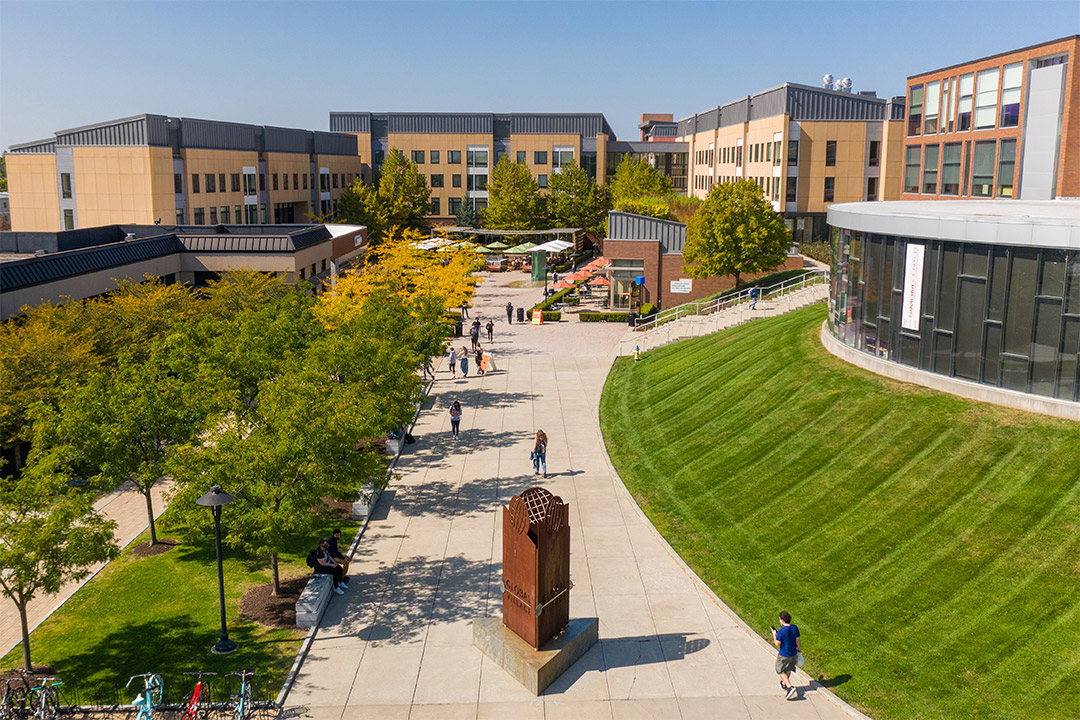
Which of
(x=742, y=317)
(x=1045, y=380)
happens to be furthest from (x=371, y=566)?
(x=742, y=317)

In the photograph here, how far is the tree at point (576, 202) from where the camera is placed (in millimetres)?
96375

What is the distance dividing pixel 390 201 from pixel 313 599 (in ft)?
270

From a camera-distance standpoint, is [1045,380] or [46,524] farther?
[1045,380]

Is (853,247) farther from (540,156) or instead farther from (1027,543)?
(540,156)

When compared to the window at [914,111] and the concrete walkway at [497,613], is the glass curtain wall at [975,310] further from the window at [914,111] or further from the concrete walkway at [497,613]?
the window at [914,111]

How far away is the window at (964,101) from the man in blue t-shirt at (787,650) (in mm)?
47048

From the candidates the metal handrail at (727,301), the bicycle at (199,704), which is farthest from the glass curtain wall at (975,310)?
the metal handrail at (727,301)

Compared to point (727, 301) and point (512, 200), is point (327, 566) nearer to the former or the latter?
point (727, 301)

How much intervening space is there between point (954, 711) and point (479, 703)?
26.7ft

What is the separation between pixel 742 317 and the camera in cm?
4525

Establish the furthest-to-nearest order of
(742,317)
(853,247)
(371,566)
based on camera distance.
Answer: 1. (742,317)
2. (853,247)
3. (371,566)

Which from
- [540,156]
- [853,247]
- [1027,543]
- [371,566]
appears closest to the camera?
[1027,543]

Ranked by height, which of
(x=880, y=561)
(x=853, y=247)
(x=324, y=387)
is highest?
(x=853, y=247)

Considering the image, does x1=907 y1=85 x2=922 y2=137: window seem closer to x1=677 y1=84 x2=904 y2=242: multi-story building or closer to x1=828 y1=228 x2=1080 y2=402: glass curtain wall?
x1=677 y1=84 x2=904 y2=242: multi-story building
